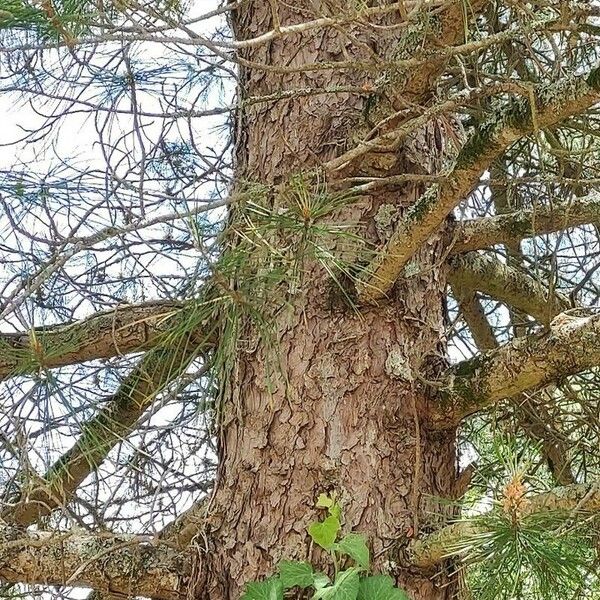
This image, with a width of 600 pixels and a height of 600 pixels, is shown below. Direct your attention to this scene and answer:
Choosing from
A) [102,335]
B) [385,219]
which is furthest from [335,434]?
[102,335]

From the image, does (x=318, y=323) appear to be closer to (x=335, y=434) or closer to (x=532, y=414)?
(x=335, y=434)

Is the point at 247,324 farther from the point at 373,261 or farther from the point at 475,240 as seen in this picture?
the point at 475,240

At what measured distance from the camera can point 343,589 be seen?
120 cm

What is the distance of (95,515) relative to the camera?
164 centimetres

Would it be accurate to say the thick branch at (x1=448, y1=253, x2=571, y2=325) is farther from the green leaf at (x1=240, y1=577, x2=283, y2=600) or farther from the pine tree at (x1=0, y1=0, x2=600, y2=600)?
the green leaf at (x1=240, y1=577, x2=283, y2=600)

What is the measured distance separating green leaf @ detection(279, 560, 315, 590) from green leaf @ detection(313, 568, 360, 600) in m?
0.03

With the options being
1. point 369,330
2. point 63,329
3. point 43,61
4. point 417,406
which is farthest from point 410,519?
point 43,61

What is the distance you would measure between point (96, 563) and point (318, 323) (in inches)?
19.4

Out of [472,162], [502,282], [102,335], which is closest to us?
[472,162]

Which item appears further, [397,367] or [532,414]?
[532,414]

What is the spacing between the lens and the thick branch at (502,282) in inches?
68.2

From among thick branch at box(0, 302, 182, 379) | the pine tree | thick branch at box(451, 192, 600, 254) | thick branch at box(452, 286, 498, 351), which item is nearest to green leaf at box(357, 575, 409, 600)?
→ the pine tree

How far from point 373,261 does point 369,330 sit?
0.12 m

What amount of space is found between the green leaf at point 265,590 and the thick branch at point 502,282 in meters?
0.68
